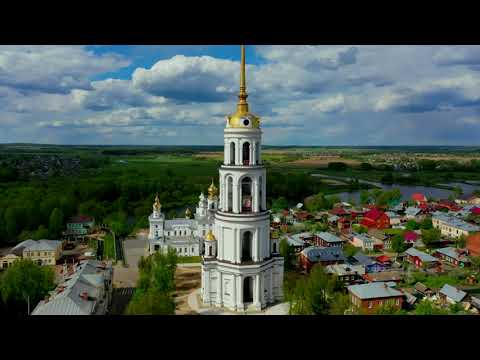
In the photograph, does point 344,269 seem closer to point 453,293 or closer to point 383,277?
point 383,277

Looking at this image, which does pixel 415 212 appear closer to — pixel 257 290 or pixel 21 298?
pixel 257 290

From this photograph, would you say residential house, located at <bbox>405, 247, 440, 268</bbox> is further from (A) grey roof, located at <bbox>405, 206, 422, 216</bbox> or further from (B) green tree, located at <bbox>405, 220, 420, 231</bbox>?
(A) grey roof, located at <bbox>405, 206, 422, 216</bbox>

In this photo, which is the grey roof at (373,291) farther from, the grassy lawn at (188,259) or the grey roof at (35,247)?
the grey roof at (35,247)

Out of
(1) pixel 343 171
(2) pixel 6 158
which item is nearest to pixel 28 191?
(2) pixel 6 158

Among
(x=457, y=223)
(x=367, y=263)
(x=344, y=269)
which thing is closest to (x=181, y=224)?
(x=344, y=269)

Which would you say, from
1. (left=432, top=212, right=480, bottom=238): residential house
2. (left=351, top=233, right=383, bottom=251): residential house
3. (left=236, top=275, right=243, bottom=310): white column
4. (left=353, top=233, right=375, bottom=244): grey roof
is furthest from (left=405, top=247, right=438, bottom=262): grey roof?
(left=236, top=275, right=243, bottom=310): white column

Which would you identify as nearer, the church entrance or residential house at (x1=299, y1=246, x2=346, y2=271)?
the church entrance

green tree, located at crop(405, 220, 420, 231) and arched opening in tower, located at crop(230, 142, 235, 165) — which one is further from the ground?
arched opening in tower, located at crop(230, 142, 235, 165)

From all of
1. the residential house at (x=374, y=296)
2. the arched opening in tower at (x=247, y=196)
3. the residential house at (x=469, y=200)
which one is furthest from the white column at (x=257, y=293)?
the residential house at (x=469, y=200)
